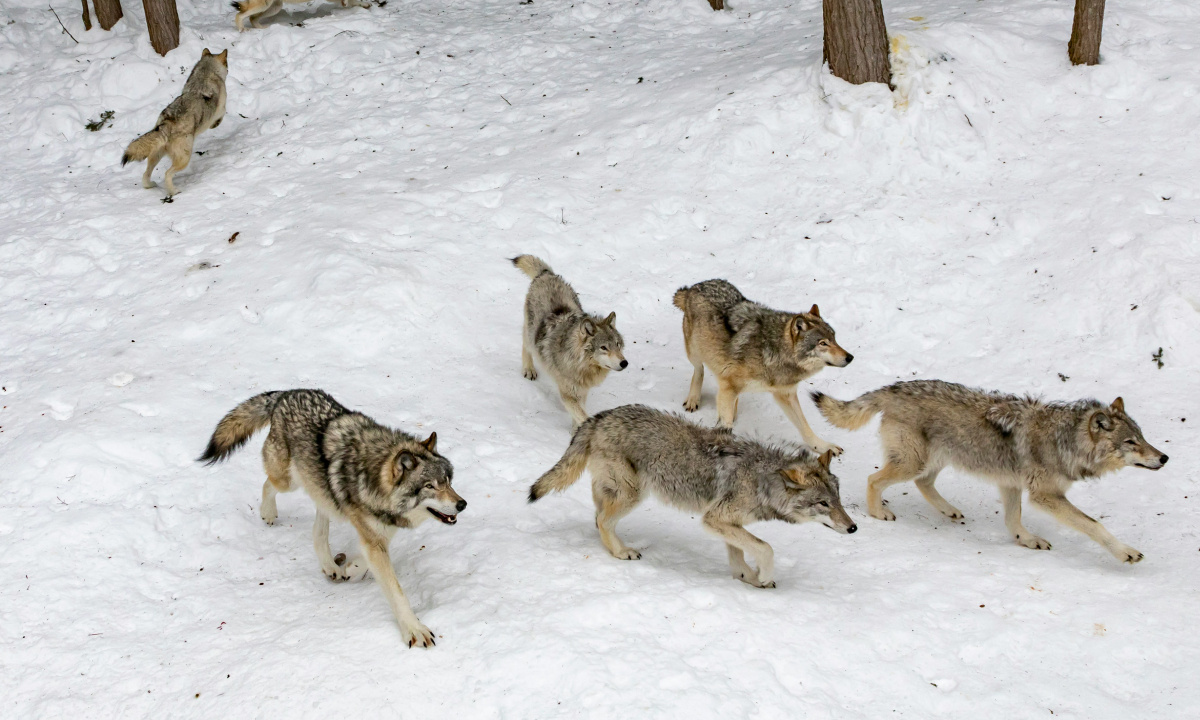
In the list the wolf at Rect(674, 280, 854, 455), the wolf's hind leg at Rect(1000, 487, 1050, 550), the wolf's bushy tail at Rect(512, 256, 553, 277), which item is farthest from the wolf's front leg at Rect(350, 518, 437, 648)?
the wolf's hind leg at Rect(1000, 487, 1050, 550)

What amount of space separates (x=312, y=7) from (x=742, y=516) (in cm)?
1593

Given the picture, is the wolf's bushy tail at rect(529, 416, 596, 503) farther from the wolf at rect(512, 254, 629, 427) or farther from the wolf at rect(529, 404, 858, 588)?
the wolf at rect(512, 254, 629, 427)

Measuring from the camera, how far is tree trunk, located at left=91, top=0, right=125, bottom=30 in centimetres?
1677

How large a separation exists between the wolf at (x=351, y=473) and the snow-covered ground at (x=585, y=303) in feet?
1.10

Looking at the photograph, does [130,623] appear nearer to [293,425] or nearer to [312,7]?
[293,425]

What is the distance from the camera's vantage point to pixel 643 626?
6145 mm

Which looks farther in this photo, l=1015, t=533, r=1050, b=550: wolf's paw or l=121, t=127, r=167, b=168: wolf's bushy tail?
l=121, t=127, r=167, b=168: wolf's bushy tail

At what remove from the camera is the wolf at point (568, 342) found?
9344 mm

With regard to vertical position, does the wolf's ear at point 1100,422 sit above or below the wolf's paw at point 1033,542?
above

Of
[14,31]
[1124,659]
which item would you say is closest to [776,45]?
[1124,659]

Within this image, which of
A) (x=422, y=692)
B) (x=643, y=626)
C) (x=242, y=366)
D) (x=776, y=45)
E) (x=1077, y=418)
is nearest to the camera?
(x=422, y=692)

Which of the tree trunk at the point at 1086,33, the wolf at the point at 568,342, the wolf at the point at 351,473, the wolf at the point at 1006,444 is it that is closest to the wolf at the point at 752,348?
the wolf at the point at 1006,444

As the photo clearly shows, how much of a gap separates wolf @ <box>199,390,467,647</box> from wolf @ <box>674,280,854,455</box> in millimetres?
3801

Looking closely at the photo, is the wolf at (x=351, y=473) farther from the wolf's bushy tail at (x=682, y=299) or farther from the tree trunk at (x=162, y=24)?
the tree trunk at (x=162, y=24)
